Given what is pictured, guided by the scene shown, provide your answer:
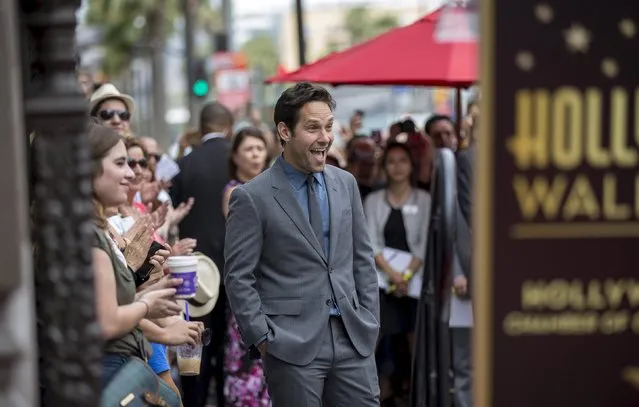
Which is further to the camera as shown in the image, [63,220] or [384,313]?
[384,313]

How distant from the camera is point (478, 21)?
12.2 feet

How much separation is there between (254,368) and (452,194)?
4406mm

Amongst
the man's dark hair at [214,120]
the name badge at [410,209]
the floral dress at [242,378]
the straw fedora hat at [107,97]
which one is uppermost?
the straw fedora hat at [107,97]

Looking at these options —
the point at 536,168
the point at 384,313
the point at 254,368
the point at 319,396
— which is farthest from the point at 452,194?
the point at 384,313

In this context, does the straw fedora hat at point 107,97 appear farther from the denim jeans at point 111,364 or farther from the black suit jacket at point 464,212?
the denim jeans at point 111,364

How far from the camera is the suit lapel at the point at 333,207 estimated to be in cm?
605

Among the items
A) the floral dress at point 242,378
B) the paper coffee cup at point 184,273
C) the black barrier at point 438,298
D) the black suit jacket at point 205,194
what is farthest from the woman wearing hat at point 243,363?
the black barrier at point 438,298

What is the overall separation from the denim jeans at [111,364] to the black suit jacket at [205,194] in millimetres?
4938

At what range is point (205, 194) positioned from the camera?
10172mm

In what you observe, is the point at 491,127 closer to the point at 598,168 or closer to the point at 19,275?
the point at 598,168

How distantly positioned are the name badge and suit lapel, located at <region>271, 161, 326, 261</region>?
3688 millimetres

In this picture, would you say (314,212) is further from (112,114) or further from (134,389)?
(112,114)

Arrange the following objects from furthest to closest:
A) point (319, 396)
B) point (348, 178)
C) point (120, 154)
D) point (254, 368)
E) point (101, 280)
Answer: point (254, 368) → point (348, 178) → point (319, 396) → point (120, 154) → point (101, 280)

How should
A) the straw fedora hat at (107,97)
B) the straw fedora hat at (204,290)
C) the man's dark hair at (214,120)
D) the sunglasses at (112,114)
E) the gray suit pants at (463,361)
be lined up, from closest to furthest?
the straw fedora hat at (204,290) → the gray suit pants at (463,361) → the sunglasses at (112,114) → the straw fedora hat at (107,97) → the man's dark hair at (214,120)
